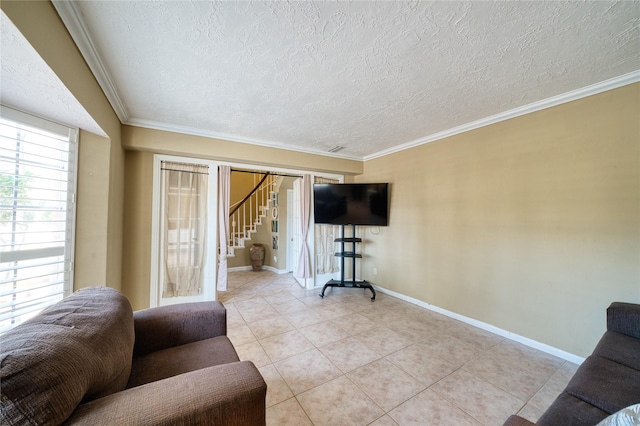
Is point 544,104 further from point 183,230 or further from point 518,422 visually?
point 183,230

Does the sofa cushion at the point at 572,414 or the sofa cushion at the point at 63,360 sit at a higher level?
the sofa cushion at the point at 63,360

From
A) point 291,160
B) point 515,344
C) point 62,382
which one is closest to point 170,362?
point 62,382

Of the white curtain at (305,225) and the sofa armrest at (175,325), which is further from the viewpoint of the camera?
the white curtain at (305,225)

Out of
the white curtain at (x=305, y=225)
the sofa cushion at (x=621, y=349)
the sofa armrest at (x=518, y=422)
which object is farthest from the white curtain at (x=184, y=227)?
the sofa cushion at (x=621, y=349)

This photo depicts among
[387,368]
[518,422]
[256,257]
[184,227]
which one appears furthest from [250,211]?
[518,422]

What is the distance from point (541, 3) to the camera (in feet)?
4.09

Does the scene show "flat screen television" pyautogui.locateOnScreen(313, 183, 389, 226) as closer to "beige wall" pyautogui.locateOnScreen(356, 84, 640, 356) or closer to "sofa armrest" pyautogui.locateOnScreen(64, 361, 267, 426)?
"beige wall" pyautogui.locateOnScreen(356, 84, 640, 356)

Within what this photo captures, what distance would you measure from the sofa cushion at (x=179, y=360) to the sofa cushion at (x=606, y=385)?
72.8 inches

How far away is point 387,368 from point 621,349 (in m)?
1.53

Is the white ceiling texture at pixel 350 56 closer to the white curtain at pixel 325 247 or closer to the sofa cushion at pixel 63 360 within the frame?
the sofa cushion at pixel 63 360

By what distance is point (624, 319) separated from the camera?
1.64m

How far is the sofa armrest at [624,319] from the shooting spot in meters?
1.60

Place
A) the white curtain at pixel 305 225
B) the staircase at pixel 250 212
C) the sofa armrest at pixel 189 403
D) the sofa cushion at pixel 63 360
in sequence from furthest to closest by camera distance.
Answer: the staircase at pixel 250 212 → the white curtain at pixel 305 225 → the sofa armrest at pixel 189 403 → the sofa cushion at pixel 63 360

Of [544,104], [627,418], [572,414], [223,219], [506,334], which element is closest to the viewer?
[627,418]
